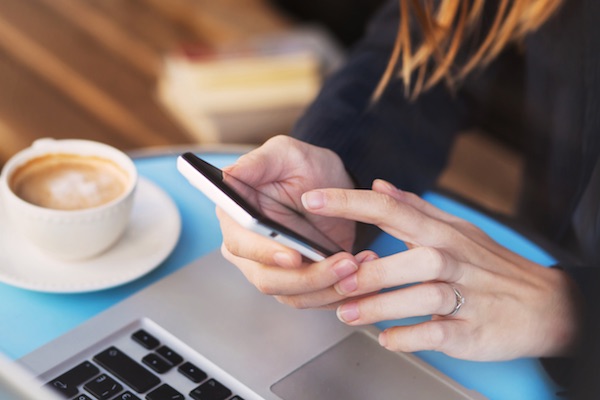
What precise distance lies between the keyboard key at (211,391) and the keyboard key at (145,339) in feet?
0.18

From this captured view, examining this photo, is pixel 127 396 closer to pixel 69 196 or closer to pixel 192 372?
pixel 192 372

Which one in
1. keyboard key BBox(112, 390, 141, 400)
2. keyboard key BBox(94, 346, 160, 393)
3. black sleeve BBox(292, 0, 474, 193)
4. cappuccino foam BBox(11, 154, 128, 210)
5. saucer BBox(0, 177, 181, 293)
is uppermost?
black sleeve BBox(292, 0, 474, 193)

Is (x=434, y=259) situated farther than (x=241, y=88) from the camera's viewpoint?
No

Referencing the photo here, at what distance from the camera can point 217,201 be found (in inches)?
20.0

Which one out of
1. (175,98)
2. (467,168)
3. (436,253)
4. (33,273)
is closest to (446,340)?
(436,253)

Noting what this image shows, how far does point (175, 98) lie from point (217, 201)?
1551 mm

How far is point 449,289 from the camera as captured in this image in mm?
580

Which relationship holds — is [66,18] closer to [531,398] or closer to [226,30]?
[226,30]

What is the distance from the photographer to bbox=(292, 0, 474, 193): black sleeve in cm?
74

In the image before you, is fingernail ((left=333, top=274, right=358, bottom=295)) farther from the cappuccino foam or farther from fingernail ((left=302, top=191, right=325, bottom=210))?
the cappuccino foam

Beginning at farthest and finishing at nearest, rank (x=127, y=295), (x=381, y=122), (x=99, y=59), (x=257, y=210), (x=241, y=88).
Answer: (x=99, y=59)
(x=241, y=88)
(x=381, y=122)
(x=127, y=295)
(x=257, y=210)

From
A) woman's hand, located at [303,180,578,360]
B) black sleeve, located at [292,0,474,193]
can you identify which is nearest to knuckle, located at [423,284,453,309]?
woman's hand, located at [303,180,578,360]

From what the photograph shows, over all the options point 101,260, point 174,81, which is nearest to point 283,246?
point 101,260

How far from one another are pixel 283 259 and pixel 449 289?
127 mm
